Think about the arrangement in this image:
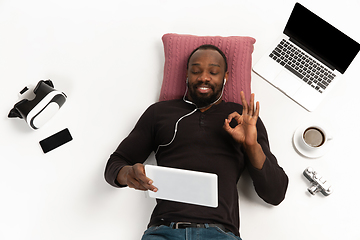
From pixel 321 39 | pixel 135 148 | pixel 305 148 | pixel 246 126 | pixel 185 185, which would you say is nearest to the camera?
pixel 185 185

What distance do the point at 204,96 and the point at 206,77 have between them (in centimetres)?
10

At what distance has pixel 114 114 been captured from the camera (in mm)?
1657

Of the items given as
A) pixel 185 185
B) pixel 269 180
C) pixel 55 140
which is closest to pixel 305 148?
pixel 269 180

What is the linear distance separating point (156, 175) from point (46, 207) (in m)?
0.74

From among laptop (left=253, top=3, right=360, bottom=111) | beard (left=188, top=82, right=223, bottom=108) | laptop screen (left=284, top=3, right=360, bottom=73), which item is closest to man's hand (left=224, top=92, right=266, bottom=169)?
beard (left=188, top=82, right=223, bottom=108)

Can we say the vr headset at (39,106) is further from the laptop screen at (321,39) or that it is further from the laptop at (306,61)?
the laptop screen at (321,39)

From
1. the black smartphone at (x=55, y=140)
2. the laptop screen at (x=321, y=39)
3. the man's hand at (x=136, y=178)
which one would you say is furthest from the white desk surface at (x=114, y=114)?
the man's hand at (x=136, y=178)

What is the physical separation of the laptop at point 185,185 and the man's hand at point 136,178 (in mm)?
21

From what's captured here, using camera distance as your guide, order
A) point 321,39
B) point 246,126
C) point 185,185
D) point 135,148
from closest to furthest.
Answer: point 185,185, point 246,126, point 135,148, point 321,39

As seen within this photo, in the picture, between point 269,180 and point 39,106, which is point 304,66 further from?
point 39,106

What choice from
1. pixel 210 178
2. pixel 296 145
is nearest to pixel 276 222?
pixel 296 145

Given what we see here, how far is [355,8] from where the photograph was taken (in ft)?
6.24

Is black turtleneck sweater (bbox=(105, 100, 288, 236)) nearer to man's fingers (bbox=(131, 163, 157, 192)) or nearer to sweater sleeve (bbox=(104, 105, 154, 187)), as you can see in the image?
sweater sleeve (bbox=(104, 105, 154, 187))

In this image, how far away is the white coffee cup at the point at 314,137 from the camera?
1.47 meters
